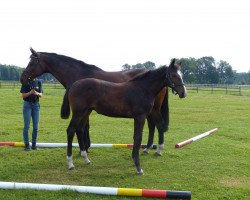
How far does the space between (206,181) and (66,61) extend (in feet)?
14.3

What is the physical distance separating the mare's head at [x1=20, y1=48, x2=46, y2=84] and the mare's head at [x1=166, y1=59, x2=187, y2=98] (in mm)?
3208

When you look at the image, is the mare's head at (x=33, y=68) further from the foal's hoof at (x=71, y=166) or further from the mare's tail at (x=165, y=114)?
the mare's tail at (x=165, y=114)

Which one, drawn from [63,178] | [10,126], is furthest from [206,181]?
[10,126]

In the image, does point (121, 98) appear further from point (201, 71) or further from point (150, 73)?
point (201, 71)

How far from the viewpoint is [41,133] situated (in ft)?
39.2

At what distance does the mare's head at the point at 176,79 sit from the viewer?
694cm

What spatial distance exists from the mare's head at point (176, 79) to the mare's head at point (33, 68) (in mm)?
3208

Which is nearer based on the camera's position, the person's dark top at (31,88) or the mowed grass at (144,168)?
the mowed grass at (144,168)

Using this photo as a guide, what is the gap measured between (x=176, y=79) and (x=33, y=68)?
140 inches

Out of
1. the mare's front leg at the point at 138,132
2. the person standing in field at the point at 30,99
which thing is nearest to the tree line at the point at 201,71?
the person standing in field at the point at 30,99

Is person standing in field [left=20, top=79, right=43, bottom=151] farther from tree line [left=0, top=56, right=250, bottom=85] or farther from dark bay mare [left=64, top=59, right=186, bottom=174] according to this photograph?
tree line [left=0, top=56, right=250, bottom=85]

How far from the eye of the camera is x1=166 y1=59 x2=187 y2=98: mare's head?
6.94 m

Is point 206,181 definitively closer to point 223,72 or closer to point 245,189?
point 245,189

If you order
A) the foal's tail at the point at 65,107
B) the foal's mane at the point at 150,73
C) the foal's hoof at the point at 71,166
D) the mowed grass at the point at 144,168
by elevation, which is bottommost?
the mowed grass at the point at 144,168
